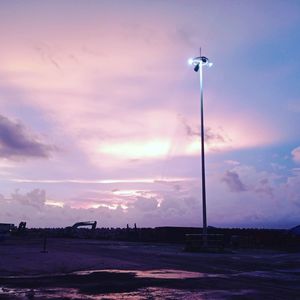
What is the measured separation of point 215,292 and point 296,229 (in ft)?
161

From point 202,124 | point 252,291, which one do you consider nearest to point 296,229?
point 202,124

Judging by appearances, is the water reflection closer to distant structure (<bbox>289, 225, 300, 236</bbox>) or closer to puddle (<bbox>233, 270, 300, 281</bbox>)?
puddle (<bbox>233, 270, 300, 281</bbox>)

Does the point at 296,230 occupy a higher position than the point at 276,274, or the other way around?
the point at 296,230

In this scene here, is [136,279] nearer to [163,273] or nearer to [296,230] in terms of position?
[163,273]

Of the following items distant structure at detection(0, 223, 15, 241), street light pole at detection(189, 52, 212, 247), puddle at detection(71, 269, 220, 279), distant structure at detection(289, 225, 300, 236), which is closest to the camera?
puddle at detection(71, 269, 220, 279)

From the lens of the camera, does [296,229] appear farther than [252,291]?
Yes

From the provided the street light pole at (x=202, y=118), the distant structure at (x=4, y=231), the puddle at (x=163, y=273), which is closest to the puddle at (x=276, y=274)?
the puddle at (x=163, y=273)

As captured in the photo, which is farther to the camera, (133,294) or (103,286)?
(103,286)

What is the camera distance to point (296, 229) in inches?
2458

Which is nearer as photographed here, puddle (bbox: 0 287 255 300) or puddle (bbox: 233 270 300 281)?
puddle (bbox: 0 287 255 300)

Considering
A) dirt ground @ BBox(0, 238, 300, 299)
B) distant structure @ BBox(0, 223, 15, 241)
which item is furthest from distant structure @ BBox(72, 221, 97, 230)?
dirt ground @ BBox(0, 238, 300, 299)

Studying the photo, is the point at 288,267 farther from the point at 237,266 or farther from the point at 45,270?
the point at 45,270

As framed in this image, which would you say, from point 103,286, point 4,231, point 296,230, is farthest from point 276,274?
point 296,230

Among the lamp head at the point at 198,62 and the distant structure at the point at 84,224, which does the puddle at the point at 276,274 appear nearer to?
the lamp head at the point at 198,62
